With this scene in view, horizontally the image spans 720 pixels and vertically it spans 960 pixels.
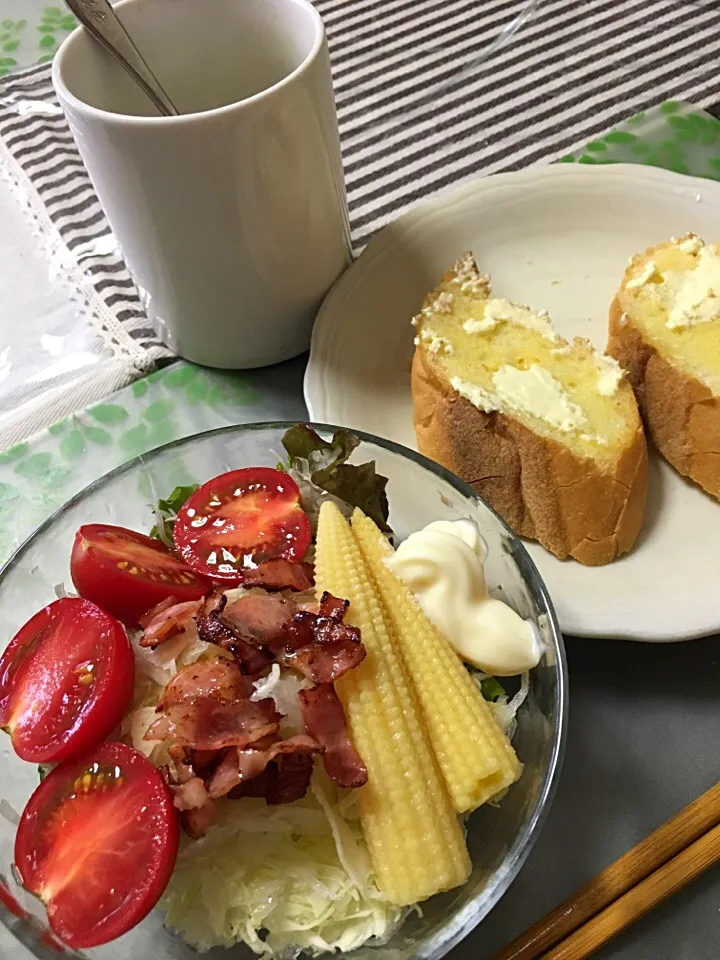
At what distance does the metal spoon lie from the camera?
889mm

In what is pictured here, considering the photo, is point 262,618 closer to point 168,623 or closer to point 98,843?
point 168,623

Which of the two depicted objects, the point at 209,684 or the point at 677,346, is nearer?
the point at 209,684

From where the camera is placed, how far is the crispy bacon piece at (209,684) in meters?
0.67

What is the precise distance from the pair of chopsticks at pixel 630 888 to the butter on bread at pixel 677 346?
1.16 feet

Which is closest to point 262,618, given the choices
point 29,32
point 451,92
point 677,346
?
point 677,346

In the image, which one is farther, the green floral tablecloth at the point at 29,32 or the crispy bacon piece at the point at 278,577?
the green floral tablecloth at the point at 29,32

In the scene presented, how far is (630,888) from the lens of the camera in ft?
2.26

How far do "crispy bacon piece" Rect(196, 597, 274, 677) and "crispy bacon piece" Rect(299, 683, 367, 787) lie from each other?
5cm

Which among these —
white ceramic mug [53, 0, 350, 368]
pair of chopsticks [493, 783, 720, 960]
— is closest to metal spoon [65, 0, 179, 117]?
white ceramic mug [53, 0, 350, 368]

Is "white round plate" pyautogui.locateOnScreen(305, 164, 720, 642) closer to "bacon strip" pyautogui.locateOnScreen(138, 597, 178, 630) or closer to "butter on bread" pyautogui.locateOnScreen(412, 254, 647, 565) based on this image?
"butter on bread" pyautogui.locateOnScreen(412, 254, 647, 565)

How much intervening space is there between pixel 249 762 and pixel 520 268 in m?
0.76

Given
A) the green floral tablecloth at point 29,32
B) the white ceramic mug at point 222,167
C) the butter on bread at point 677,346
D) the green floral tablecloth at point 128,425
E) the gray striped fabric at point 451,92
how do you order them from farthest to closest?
the green floral tablecloth at point 29,32
the gray striped fabric at point 451,92
the green floral tablecloth at point 128,425
the butter on bread at point 677,346
the white ceramic mug at point 222,167

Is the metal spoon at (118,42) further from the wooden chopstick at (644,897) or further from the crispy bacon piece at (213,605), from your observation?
Answer: the wooden chopstick at (644,897)

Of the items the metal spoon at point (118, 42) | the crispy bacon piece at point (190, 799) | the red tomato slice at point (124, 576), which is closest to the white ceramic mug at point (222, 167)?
the metal spoon at point (118, 42)
